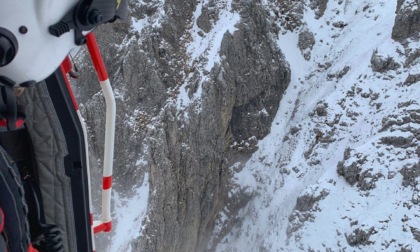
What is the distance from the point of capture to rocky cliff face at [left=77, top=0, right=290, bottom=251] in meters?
19.6

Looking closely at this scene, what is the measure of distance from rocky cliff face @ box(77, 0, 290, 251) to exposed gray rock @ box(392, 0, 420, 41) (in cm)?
732

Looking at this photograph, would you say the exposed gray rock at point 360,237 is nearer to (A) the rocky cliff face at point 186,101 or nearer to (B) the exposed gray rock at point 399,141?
(B) the exposed gray rock at point 399,141

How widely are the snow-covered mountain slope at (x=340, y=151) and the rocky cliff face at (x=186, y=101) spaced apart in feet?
5.26

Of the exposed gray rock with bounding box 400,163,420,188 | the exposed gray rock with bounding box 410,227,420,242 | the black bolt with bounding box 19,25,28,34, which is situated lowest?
the exposed gray rock with bounding box 410,227,420,242

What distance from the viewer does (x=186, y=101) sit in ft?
72.0

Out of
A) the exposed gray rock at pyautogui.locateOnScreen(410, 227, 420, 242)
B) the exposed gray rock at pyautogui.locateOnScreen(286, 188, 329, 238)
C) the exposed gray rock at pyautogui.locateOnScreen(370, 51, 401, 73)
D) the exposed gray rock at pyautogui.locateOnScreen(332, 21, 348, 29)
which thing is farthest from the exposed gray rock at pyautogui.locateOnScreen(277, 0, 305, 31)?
the exposed gray rock at pyautogui.locateOnScreen(410, 227, 420, 242)

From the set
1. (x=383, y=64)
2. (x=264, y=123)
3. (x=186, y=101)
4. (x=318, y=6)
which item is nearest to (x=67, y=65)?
(x=186, y=101)

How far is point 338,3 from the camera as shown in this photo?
3097cm

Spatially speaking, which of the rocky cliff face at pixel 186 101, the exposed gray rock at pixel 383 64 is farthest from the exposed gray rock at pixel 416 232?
Answer: the rocky cliff face at pixel 186 101

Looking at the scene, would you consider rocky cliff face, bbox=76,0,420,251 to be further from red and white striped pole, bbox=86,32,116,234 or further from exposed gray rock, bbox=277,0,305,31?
red and white striped pole, bbox=86,32,116,234

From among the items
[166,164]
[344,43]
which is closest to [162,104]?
[166,164]

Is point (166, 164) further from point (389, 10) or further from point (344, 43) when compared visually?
point (389, 10)

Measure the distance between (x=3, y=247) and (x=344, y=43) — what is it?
29.6 meters

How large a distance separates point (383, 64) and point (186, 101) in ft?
40.9
